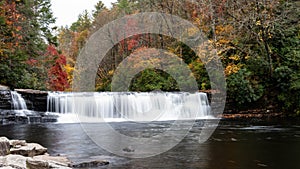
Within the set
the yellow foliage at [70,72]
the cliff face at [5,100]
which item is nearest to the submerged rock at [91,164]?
the cliff face at [5,100]

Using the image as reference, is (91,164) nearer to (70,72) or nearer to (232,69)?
(232,69)

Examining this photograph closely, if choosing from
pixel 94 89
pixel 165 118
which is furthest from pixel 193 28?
pixel 94 89

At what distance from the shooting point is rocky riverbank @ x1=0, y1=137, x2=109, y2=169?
482 centimetres

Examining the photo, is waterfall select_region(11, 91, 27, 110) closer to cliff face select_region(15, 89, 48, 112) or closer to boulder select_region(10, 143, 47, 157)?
cliff face select_region(15, 89, 48, 112)

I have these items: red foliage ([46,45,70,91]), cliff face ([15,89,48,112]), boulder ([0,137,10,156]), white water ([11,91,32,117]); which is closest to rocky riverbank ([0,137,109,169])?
boulder ([0,137,10,156])

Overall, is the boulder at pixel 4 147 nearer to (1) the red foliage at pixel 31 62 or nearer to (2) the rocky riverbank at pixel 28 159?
(2) the rocky riverbank at pixel 28 159

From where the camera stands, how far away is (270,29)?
58.3ft

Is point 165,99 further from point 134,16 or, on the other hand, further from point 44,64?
point 134,16

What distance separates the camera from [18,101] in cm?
1504

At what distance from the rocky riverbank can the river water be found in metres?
0.49

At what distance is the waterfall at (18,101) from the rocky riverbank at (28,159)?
334 inches

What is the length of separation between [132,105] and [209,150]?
9.46 m

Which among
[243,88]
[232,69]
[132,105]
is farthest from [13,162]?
[232,69]

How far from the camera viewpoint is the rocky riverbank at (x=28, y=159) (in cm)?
482
